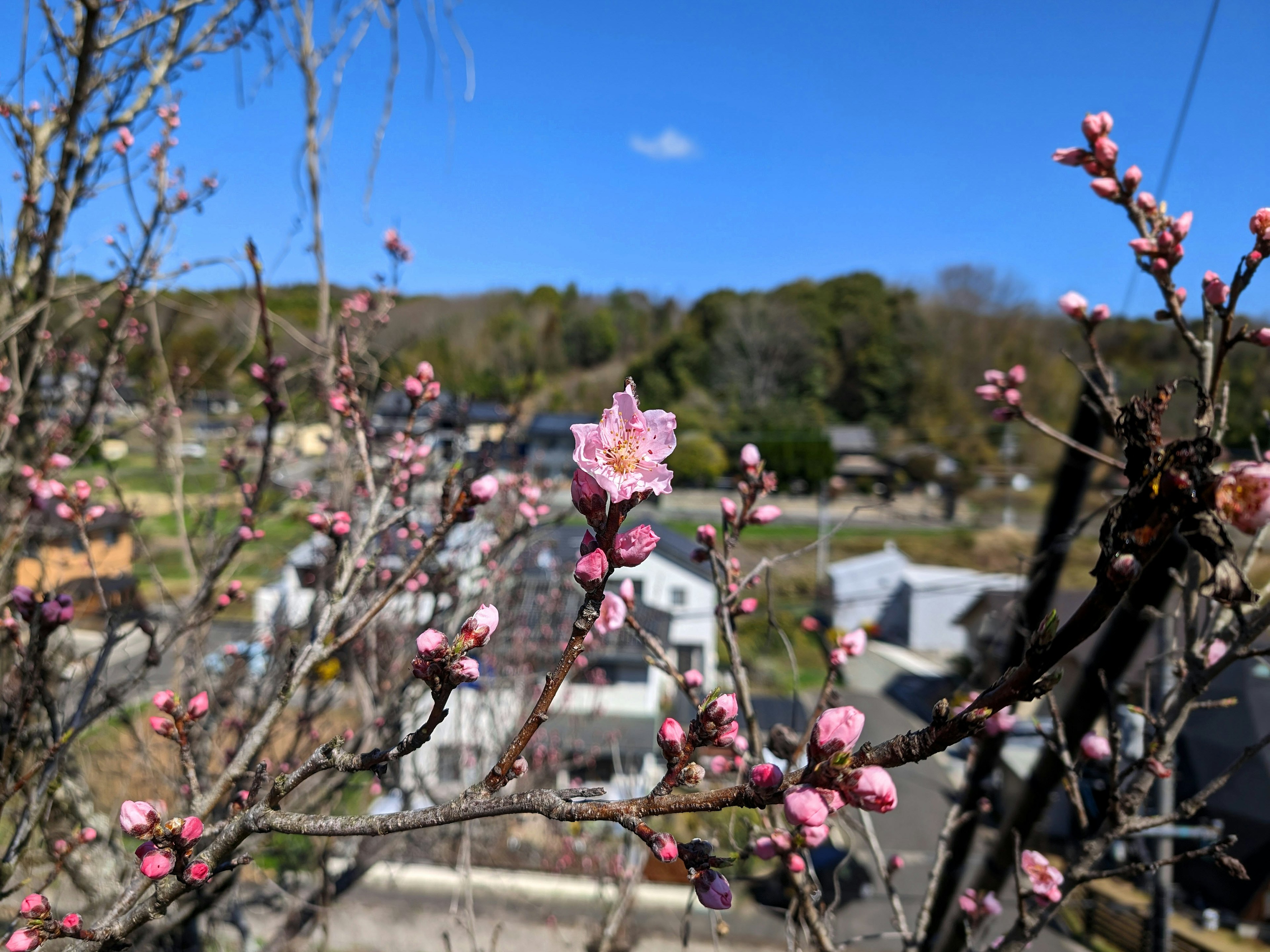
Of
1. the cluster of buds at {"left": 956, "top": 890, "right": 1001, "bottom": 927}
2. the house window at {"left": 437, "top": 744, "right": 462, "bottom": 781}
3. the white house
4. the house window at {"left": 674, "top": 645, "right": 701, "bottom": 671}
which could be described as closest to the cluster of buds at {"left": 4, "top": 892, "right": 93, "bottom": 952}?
the cluster of buds at {"left": 956, "top": 890, "right": 1001, "bottom": 927}

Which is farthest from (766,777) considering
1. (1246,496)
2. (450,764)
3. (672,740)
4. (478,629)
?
(450,764)

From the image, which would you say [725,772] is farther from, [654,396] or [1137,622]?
[654,396]

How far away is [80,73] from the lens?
2191mm

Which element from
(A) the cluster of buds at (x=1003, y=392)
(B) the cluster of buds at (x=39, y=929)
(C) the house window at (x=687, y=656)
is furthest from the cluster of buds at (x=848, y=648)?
(C) the house window at (x=687, y=656)

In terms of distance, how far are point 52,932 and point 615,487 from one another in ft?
3.59

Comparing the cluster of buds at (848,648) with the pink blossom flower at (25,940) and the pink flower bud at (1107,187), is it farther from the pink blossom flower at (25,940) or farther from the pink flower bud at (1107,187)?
the pink blossom flower at (25,940)

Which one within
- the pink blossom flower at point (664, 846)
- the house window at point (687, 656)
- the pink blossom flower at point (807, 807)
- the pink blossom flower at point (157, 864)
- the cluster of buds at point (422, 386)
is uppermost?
the cluster of buds at point (422, 386)

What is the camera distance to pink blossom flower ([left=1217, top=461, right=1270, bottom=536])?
2.21 feet

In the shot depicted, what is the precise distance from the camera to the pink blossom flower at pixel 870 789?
77cm

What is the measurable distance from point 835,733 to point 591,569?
33 cm

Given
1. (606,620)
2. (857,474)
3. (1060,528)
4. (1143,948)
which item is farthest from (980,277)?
(606,620)

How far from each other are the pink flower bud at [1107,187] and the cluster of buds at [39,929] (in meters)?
2.62

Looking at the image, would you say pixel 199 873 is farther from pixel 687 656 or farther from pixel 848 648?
pixel 687 656

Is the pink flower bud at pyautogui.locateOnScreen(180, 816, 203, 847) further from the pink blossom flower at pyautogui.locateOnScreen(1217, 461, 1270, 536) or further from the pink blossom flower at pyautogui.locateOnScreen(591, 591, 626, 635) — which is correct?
the pink blossom flower at pyautogui.locateOnScreen(1217, 461, 1270, 536)
